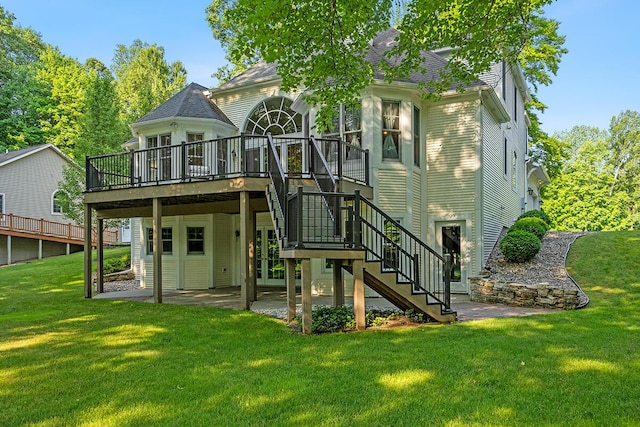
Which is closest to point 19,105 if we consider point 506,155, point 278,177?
point 278,177

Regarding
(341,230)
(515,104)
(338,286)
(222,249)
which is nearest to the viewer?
(341,230)

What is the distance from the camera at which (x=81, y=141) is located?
2017 centimetres

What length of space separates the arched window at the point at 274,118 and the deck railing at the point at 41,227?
499 inches

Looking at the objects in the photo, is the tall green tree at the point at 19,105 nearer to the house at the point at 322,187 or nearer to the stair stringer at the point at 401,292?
the house at the point at 322,187

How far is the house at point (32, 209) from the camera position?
80.3 feet

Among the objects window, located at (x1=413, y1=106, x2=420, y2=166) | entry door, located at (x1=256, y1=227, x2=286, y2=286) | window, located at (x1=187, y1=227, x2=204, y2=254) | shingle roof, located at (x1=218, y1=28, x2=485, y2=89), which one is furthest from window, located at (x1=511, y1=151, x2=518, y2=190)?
window, located at (x1=187, y1=227, x2=204, y2=254)

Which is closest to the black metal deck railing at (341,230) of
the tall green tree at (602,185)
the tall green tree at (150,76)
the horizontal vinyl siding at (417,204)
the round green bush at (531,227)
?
the horizontal vinyl siding at (417,204)

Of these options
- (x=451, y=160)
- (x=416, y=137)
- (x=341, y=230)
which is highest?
(x=416, y=137)

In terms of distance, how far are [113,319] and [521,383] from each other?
7.19 meters

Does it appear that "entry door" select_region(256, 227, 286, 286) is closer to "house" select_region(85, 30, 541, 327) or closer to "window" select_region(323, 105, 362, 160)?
"house" select_region(85, 30, 541, 327)

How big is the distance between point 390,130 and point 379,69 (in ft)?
5.69

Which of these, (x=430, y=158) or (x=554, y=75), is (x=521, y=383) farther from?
(x=554, y=75)

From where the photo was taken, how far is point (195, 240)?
14773mm

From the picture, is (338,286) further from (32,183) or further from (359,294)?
(32,183)
